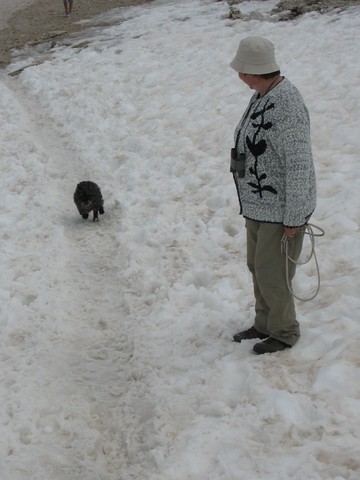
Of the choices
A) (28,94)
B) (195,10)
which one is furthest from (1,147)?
(195,10)

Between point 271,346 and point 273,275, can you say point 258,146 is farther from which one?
point 271,346

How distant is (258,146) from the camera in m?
3.99

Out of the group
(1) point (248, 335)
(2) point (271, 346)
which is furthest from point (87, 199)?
(2) point (271, 346)

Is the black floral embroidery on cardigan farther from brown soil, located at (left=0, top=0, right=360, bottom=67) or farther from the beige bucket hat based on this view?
brown soil, located at (left=0, top=0, right=360, bottom=67)

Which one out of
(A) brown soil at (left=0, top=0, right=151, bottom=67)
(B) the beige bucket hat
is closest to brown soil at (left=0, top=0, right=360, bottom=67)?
(A) brown soil at (left=0, top=0, right=151, bottom=67)

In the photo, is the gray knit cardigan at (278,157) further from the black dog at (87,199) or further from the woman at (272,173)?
the black dog at (87,199)

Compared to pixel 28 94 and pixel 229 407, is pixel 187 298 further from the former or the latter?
pixel 28 94

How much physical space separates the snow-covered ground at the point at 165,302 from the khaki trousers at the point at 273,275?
25cm

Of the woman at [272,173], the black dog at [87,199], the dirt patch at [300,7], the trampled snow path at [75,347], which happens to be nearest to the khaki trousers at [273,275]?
the woman at [272,173]

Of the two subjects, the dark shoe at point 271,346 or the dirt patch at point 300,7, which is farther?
the dirt patch at point 300,7

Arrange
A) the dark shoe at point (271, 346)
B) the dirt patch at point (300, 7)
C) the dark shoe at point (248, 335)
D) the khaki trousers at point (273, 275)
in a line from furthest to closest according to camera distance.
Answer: the dirt patch at point (300, 7)
the dark shoe at point (248, 335)
the dark shoe at point (271, 346)
the khaki trousers at point (273, 275)

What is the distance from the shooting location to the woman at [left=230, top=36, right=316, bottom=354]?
3.79 metres

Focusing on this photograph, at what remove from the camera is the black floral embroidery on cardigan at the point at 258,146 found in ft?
12.8

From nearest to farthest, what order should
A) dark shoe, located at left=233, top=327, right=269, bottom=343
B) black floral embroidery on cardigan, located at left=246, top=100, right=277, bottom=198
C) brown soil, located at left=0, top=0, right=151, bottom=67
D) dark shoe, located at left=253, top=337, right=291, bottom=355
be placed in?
black floral embroidery on cardigan, located at left=246, top=100, right=277, bottom=198 < dark shoe, located at left=253, top=337, right=291, bottom=355 < dark shoe, located at left=233, top=327, right=269, bottom=343 < brown soil, located at left=0, top=0, right=151, bottom=67
